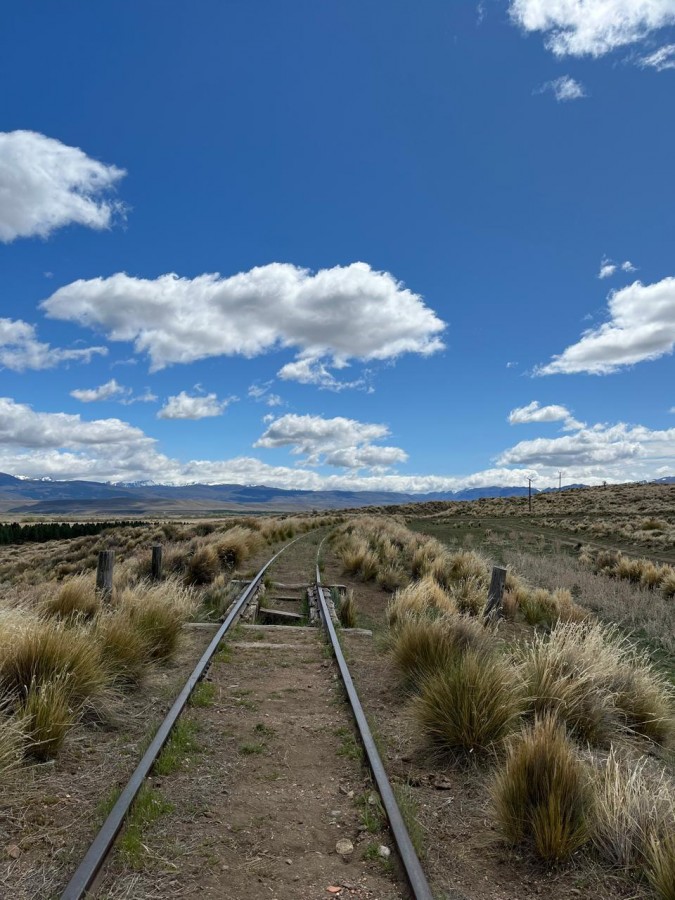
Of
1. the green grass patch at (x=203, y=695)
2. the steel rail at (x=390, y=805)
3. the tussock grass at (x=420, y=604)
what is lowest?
the green grass patch at (x=203, y=695)

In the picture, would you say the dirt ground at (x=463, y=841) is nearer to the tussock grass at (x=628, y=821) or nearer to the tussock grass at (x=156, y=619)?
the tussock grass at (x=628, y=821)

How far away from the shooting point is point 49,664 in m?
5.72

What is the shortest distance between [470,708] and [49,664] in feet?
13.2

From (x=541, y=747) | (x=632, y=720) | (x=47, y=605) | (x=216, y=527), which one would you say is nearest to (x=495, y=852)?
(x=541, y=747)

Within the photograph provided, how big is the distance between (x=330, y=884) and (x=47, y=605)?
6.61 metres

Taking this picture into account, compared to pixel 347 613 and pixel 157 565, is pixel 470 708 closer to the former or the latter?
pixel 347 613

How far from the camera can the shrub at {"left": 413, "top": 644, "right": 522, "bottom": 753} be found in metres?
5.31

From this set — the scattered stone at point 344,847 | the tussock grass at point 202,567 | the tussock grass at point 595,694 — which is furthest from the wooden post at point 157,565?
the scattered stone at point 344,847

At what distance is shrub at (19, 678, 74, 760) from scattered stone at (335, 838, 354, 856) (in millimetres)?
2512

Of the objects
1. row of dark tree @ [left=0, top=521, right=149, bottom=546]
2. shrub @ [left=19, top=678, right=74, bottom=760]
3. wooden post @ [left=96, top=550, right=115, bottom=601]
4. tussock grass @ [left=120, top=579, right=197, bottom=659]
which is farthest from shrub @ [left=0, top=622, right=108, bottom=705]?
row of dark tree @ [left=0, top=521, right=149, bottom=546]

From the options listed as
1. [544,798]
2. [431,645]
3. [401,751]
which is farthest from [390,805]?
[431,645]

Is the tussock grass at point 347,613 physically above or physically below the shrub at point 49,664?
below

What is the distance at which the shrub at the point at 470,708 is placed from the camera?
5.31m

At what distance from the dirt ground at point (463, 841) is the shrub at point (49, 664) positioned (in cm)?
291
